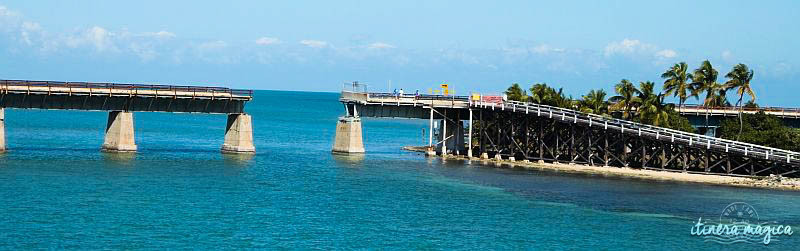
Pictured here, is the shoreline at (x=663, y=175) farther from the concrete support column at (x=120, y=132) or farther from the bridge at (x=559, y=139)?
the concrete support column at (x=120, y=132)

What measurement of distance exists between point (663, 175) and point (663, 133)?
3519 mm

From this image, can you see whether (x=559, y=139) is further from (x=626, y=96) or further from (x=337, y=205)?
(x=337, y=205)

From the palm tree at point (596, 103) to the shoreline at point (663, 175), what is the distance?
344 inches

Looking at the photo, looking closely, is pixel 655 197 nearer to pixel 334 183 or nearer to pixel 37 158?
pixel 334 183

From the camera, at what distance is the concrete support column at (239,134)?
99.6m

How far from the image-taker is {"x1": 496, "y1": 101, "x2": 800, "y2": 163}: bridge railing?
85.1 meters

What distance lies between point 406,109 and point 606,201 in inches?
1385

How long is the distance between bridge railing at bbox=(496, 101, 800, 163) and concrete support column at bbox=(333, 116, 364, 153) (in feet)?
41.9

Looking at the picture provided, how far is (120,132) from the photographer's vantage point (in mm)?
95938

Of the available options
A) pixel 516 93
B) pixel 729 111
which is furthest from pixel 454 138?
pixel 729 111

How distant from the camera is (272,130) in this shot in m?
179

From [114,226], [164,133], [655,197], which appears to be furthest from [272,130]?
[114,226]

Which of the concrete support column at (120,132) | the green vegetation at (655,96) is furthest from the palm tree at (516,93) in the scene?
the concrete support column at (120,132)

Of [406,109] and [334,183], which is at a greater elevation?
[406,109]
